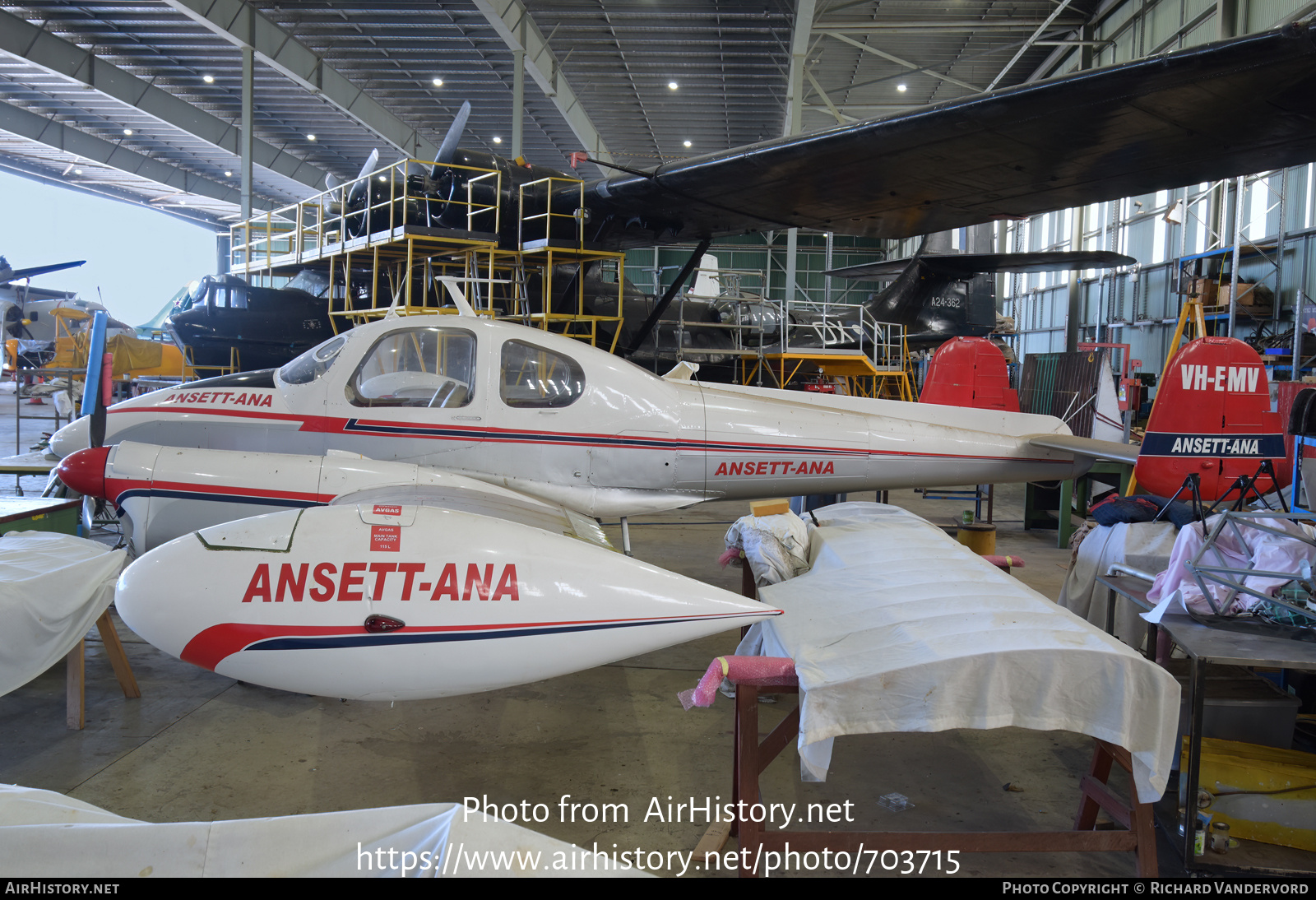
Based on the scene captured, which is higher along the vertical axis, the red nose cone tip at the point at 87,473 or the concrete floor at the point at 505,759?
the red nose cone tip at the point at 87,473

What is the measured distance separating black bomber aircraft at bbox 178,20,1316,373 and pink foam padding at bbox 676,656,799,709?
4.54 meters

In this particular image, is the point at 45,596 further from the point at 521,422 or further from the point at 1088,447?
the point at 1088,447

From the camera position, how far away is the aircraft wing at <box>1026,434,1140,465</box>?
459 cm

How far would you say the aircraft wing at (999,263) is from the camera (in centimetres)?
1305

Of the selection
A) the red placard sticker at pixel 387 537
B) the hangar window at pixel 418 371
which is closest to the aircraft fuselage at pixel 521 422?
the hangar window at pixel 418 371

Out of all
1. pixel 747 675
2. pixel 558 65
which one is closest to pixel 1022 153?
pixel 747 675

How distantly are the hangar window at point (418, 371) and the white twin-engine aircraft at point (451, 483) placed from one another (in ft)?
0.04

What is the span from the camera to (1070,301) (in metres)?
21.2

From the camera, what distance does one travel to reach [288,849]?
127cm

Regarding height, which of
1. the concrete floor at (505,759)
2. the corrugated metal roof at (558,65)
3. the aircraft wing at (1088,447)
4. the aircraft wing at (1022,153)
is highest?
the corrugated metal roof at (558,65)

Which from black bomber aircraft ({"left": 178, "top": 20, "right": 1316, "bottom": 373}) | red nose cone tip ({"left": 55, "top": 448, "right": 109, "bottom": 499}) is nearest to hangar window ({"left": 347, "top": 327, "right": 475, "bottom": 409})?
red nose cone tip ({"left": 55, "top": 448, "right": 109, "bottom": 499})

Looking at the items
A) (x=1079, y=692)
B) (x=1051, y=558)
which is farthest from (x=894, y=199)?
(x=1079, y=692)

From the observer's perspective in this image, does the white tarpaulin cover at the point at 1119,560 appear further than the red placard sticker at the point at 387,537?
Yes

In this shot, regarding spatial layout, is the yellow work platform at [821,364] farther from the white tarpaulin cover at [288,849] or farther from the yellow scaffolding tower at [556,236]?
the white tarpaulin cover at [288,849]
